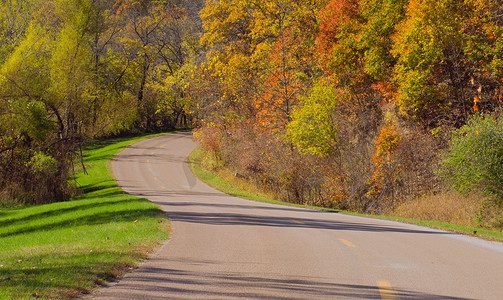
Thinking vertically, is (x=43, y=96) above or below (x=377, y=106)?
above

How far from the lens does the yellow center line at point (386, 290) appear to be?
7.05 m

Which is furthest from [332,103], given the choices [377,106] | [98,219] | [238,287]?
[238,287]

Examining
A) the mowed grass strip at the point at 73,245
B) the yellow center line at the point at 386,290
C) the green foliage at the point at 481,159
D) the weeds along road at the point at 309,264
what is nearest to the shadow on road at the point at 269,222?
the weeds along road at the point at 309,264

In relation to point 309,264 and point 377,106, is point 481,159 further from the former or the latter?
point 377,106

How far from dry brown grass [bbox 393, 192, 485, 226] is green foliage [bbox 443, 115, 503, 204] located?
128cm

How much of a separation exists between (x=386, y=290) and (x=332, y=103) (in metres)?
27.9

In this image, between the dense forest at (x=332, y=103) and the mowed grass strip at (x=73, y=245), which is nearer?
the mowed grass strip at (x=73, y=245)

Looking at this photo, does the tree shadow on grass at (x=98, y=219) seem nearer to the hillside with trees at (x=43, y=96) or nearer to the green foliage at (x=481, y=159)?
the green foliage at (x=481, y=159)

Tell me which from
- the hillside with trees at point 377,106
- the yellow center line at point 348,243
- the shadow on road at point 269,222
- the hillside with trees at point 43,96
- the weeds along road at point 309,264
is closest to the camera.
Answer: the weeds along road at point 309,264

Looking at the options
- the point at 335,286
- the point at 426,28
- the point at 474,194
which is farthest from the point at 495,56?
the point at 335,286

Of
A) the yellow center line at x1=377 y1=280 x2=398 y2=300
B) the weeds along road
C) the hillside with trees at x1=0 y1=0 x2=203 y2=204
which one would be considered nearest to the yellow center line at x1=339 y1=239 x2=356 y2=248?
the weeds along road

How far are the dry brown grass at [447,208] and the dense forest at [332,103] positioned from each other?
67 cm

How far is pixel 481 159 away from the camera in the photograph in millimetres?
22125

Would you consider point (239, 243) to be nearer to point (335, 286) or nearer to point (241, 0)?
point (335, 286)
